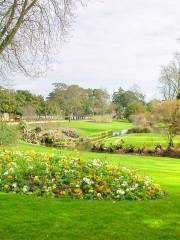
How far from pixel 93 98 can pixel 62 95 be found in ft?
65.7

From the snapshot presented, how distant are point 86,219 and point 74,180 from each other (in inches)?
97.3

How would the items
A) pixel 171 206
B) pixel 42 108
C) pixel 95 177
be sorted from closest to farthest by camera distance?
pixel 171 206, pixel 95 177, pixel 42 108

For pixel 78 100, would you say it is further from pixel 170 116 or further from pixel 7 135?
pixel 7 135

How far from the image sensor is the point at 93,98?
392ft

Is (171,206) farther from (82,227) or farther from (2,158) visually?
(2,158)

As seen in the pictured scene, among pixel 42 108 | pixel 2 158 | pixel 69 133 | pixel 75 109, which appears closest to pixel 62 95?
pixel 75 109

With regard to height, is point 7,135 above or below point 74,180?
above

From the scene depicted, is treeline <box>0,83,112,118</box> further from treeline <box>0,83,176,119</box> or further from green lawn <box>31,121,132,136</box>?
green lawn <box>31,121,132,136</box>

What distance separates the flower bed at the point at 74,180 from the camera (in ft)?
28.0

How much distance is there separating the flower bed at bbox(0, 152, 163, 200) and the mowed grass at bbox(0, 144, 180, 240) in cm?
51

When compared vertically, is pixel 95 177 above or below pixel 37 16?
below

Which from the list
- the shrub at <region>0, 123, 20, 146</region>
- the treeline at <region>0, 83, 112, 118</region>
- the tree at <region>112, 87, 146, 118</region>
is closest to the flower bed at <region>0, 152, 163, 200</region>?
the shrub at <region>0, 123, 20, 146</region>

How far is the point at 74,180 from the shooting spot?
911cm

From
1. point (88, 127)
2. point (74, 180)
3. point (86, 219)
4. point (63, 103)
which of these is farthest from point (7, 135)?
point (63, 103)
